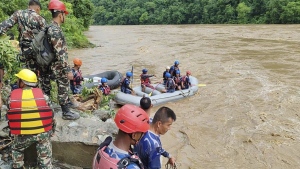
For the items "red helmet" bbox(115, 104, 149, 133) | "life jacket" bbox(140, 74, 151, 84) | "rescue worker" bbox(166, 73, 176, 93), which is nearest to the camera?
"red helmet" bbox(115, 104, 149, 133)

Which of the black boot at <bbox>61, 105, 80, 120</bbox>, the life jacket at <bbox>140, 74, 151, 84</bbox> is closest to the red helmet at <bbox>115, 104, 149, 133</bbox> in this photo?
the black boot at <bbox>61, 105, 80, 120</bbox>

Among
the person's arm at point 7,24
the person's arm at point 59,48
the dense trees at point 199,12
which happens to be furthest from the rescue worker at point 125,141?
the dense trees at point 199,12

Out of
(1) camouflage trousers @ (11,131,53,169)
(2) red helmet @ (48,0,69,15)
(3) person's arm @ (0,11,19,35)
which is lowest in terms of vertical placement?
(1) camouflage trousers @ (11,131,53,169)

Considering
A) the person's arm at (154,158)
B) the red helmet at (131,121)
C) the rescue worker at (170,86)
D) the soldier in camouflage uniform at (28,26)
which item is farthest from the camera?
the rescue worker at (170,86)

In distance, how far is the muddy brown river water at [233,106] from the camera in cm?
581

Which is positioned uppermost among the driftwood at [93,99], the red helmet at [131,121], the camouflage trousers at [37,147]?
the red helmet at [131,121]

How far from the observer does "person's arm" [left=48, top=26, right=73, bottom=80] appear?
127 inches

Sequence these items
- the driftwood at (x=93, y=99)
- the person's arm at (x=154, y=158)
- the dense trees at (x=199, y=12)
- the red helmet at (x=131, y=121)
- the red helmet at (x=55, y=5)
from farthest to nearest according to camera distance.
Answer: the dense trees at (x=199, y=12), the driftwood at (x=93, y=99), the red helmet at (x=55, y=5), the person's arm at (x=154, y=158), the red helmet at (x=131, y=121)

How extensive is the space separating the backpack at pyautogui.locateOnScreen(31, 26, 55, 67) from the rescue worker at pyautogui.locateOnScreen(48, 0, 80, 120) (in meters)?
0.07

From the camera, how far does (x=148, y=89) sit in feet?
31.9

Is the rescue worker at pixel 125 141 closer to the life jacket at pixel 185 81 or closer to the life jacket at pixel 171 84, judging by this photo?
the life jacket at pixel 171 84

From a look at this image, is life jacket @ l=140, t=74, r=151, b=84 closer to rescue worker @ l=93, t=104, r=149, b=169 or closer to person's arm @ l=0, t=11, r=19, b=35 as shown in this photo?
person's arm @ l=0, t=11, r=19, b=35

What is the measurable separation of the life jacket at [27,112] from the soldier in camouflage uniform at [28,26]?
108 cm

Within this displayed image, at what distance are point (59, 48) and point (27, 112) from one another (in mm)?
1005
